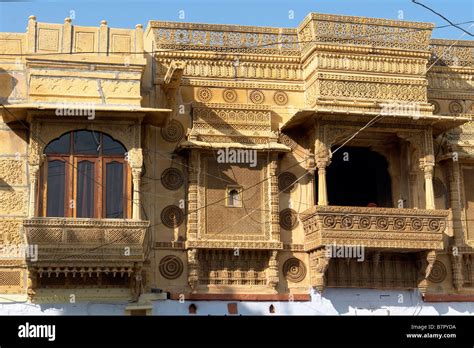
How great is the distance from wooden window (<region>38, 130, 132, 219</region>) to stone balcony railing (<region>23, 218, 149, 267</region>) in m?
0.60

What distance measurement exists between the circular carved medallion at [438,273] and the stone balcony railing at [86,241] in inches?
242

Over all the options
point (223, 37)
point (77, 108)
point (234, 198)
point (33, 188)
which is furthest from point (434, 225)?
point (33, 188)

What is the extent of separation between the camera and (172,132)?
1950 centimetres

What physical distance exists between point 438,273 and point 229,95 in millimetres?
5597

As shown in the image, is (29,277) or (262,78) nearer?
(29,277)

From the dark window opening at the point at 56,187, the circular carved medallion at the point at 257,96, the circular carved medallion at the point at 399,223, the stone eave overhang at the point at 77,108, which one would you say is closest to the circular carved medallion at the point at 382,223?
the circular carved medallion at the point at 399,223

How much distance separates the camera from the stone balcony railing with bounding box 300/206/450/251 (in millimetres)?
18703

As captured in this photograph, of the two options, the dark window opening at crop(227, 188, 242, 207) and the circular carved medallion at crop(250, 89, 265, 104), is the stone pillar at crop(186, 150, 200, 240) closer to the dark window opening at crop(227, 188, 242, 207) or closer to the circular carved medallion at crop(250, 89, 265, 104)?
the dark window opening at crop(227, 188, 242, 207)

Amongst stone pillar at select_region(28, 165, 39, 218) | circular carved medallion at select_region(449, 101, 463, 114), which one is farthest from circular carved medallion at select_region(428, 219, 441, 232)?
stone pillar at select_region(28, 165, 39, 218)

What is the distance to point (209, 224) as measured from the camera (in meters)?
19.1

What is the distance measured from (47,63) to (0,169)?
218cm

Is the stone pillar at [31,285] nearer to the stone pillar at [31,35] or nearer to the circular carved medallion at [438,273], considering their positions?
the stone pillar at [31,35]
